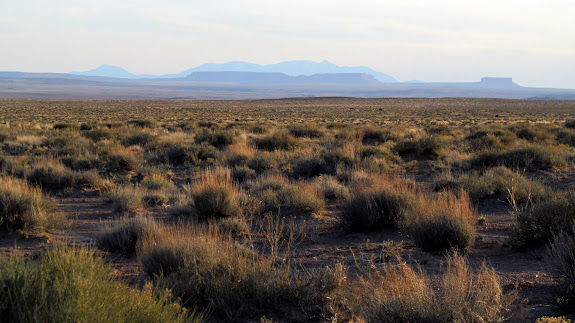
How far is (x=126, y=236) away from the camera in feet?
22.7

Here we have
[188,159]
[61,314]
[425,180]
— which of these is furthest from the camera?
[188,159]

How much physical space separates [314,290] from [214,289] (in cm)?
102

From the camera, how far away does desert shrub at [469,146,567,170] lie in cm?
1387

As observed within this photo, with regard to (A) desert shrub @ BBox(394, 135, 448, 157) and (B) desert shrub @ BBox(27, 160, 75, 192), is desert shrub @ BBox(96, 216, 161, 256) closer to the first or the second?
(B) desert shrub @ BBox(27, 160, 75, 192)

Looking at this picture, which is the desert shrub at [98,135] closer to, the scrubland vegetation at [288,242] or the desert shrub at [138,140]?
the desert shrub at [138,140]

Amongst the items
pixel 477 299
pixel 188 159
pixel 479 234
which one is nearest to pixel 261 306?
pixel 477 299

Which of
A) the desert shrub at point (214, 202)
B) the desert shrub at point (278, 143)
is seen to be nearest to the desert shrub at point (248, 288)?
the desert shrub at point (214, 202)

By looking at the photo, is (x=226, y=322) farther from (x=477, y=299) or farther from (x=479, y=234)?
(x=479, y=234)

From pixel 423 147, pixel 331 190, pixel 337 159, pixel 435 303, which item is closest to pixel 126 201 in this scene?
pixel 331 190

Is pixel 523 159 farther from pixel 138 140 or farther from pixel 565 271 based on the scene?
pixel 138 140

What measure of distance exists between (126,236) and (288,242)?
2421 millimetres

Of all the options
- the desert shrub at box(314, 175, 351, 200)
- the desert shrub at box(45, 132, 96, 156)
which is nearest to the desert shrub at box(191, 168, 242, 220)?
the desert shrub at box(314, 175, 351, 200)

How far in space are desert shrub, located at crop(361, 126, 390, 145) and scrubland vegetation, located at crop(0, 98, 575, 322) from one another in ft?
21.7

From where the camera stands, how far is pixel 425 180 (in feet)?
43.4
